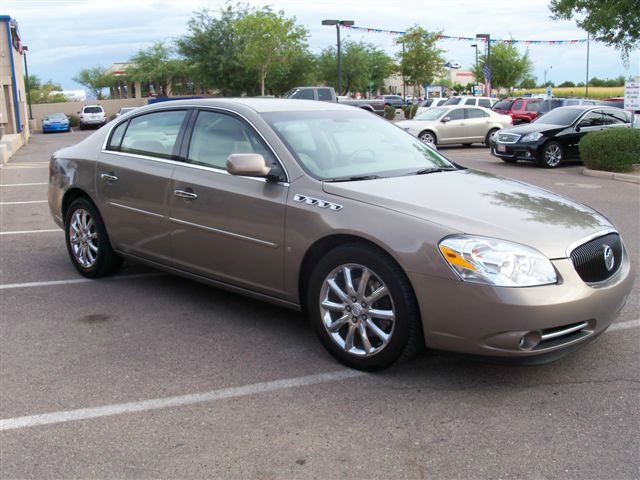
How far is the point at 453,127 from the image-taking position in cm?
2233

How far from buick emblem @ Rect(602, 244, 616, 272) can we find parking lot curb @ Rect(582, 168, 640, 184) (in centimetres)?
1049

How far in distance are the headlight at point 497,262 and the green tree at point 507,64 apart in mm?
60345

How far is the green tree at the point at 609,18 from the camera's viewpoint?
60.1 feet

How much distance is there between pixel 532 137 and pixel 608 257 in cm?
1328

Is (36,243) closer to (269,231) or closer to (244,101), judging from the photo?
(244,101)

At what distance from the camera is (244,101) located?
5.34 metres

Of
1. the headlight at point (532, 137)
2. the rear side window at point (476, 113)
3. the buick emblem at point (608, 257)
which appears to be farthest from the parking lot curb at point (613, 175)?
the buick emblem at point (608, 257)

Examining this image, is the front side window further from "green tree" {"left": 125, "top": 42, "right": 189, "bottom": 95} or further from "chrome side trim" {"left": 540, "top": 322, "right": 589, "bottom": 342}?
"green tree" {"left": 125, "top": 42, "right": 189, "bottom": 95}

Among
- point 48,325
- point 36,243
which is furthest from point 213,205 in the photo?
point 36,243

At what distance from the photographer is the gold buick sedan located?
369 centimetres

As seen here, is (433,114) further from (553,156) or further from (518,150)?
(553,156)

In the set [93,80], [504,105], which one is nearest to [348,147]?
[504,105]

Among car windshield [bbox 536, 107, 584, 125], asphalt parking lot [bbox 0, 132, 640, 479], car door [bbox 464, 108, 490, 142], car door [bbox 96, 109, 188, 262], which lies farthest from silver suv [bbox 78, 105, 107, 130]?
asphalt parking lot [bbox 0, 132, 640, 479]

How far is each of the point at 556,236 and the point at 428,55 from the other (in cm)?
4842
